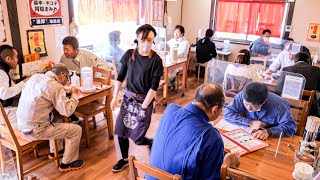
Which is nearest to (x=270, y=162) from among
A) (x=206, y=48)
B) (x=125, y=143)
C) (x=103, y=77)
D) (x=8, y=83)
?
(x=125, y=143)

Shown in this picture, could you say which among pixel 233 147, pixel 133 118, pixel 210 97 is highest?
pixel 210 97

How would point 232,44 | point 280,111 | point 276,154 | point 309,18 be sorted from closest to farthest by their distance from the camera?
point 276,154 → point 280,111 → point 309,18 → point 232,44

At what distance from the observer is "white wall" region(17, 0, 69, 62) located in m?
3.06

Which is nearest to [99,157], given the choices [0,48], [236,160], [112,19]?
[0,48]

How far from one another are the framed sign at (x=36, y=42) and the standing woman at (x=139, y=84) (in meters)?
1.38

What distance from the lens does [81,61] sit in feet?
11.0

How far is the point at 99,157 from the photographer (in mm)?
2895

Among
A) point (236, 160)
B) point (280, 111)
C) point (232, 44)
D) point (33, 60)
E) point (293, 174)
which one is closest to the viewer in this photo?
point (293, 174)

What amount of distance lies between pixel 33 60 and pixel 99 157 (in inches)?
55.0

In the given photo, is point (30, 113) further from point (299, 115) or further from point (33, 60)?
point (299, 115)

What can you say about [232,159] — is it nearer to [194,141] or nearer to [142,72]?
[194,141]

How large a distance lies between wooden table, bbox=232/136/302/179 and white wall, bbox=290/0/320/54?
4.31m

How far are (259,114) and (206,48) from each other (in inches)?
140

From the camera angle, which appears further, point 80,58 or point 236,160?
point 80,58
